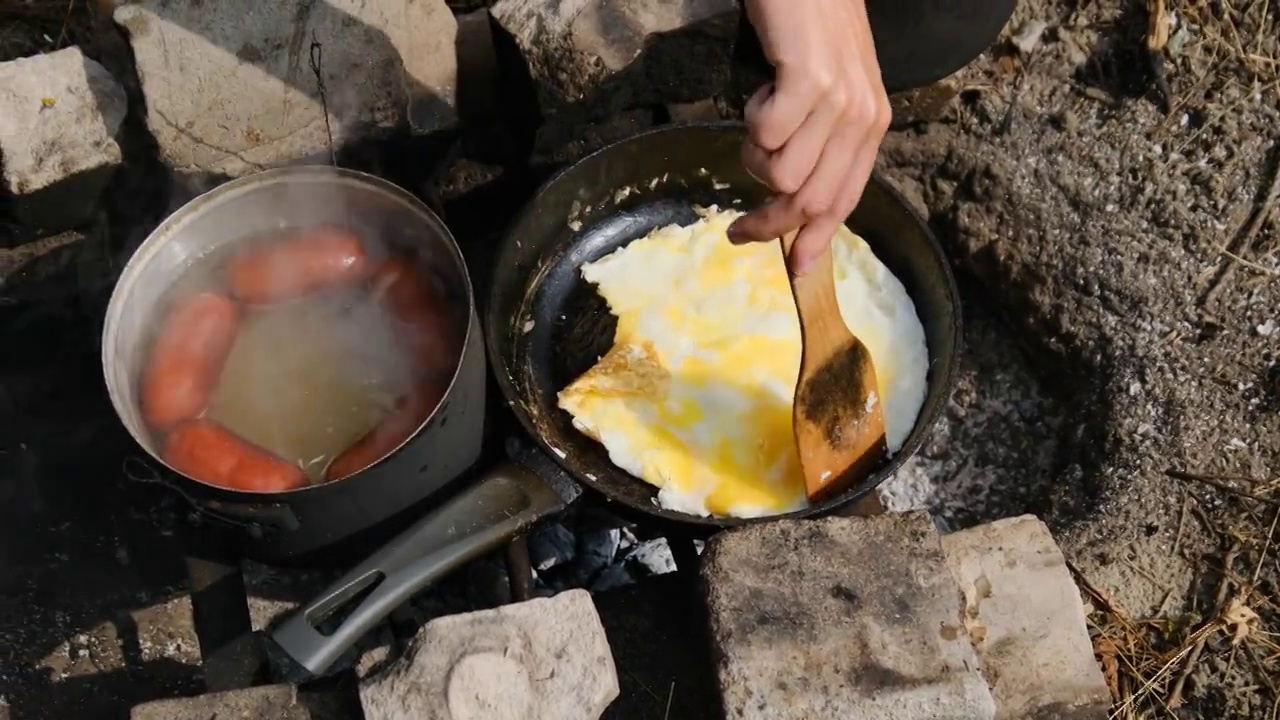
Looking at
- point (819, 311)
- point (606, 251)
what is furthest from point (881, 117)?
point (606, 251)

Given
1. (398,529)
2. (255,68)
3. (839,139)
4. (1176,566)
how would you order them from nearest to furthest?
(839,139)
(398,529)
(1176,566)
(255,68)

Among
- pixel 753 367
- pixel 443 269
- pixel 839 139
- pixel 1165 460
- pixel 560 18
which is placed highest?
pixel 839 139

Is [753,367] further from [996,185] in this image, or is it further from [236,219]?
[236,219]

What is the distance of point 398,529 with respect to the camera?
7.82ft

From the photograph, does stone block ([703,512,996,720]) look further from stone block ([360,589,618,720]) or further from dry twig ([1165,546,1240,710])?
dry twig ([1165,546,1240,710])

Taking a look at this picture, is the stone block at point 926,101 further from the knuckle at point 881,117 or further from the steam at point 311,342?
the steam at point 311,342

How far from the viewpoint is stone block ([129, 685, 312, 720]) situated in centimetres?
204

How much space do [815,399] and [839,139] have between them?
0.84 meters

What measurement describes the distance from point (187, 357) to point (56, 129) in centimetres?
108

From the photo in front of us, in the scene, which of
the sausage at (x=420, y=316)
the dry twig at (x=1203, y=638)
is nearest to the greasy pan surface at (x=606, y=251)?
the sausage at (x=420, y=316)

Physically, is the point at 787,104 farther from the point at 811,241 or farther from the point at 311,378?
the point at 311,378

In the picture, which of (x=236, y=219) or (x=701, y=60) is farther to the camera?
(x=701, y=60)

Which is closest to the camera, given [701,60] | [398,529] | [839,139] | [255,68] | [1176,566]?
[839,139]

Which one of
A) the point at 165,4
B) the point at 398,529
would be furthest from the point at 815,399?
the point at 165,4
